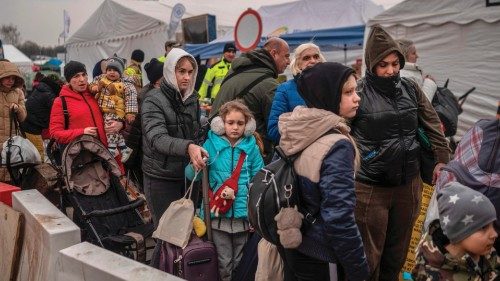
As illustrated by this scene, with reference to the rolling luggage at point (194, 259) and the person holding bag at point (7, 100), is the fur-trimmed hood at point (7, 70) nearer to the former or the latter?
the person holding bag at point (7, 100)

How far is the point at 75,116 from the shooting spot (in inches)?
203

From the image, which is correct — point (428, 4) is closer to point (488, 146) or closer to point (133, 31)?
point (488, 146)

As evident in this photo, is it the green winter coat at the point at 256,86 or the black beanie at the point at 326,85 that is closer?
the black beanie at the point at 326,85

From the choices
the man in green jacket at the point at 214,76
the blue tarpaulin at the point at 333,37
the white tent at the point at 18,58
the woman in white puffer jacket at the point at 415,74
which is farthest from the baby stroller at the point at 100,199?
the white tent at the point at 18,58

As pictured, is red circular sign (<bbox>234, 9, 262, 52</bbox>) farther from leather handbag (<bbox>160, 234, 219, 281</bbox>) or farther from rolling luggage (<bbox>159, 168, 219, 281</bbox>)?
leather handbag (<bbox>160, 234, 219, 281</bbox>)

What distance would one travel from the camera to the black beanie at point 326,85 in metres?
2.74

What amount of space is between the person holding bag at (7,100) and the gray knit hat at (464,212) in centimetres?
500

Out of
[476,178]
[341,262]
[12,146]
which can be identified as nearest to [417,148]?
[476,178]

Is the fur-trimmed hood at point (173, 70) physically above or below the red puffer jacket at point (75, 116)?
above

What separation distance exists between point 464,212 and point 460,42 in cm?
766

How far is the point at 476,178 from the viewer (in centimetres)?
255

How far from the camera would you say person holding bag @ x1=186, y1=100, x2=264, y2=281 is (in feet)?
12.8

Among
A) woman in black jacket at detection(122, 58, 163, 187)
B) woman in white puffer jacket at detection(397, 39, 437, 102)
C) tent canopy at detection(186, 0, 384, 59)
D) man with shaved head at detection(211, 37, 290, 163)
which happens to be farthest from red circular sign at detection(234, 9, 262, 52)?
tent canopy at detection(186, 0, 384, 59)

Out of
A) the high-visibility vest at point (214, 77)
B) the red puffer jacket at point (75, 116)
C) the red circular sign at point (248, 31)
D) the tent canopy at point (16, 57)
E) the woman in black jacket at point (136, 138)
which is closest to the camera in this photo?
the woman in black jacket at point (136, 138)
